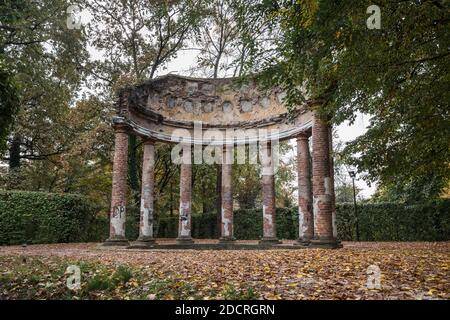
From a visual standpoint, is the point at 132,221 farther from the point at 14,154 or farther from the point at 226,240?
the point at 14,154

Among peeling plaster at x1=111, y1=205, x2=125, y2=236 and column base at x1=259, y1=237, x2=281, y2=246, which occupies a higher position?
peeling plaster at x1=111, y1=205, x2=125, y2=236

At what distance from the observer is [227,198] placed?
68.9 ft

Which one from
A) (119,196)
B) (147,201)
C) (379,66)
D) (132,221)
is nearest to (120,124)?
(119,196)

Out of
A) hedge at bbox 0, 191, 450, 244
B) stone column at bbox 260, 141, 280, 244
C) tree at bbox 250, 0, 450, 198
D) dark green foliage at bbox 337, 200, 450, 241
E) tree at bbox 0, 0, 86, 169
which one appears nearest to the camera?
tree at bbox 250, 0, 450, 198

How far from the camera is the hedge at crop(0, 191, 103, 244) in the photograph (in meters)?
18.8

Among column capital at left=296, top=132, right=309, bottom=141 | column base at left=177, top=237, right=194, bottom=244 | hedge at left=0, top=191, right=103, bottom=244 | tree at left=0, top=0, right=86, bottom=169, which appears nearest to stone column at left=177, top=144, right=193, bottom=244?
column base at left=177, top=237, right=194, bottom=244

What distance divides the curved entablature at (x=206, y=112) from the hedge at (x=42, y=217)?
7670 millimetres

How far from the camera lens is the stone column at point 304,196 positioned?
17.2 meters

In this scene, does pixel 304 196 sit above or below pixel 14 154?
below

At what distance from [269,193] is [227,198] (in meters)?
2.90

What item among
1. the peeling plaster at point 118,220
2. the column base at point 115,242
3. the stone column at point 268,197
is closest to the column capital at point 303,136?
the stone column at point 268,197

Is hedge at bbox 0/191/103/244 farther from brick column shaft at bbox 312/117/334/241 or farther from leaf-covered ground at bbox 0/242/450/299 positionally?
brick column shaft at bbox 312/117/334/241
